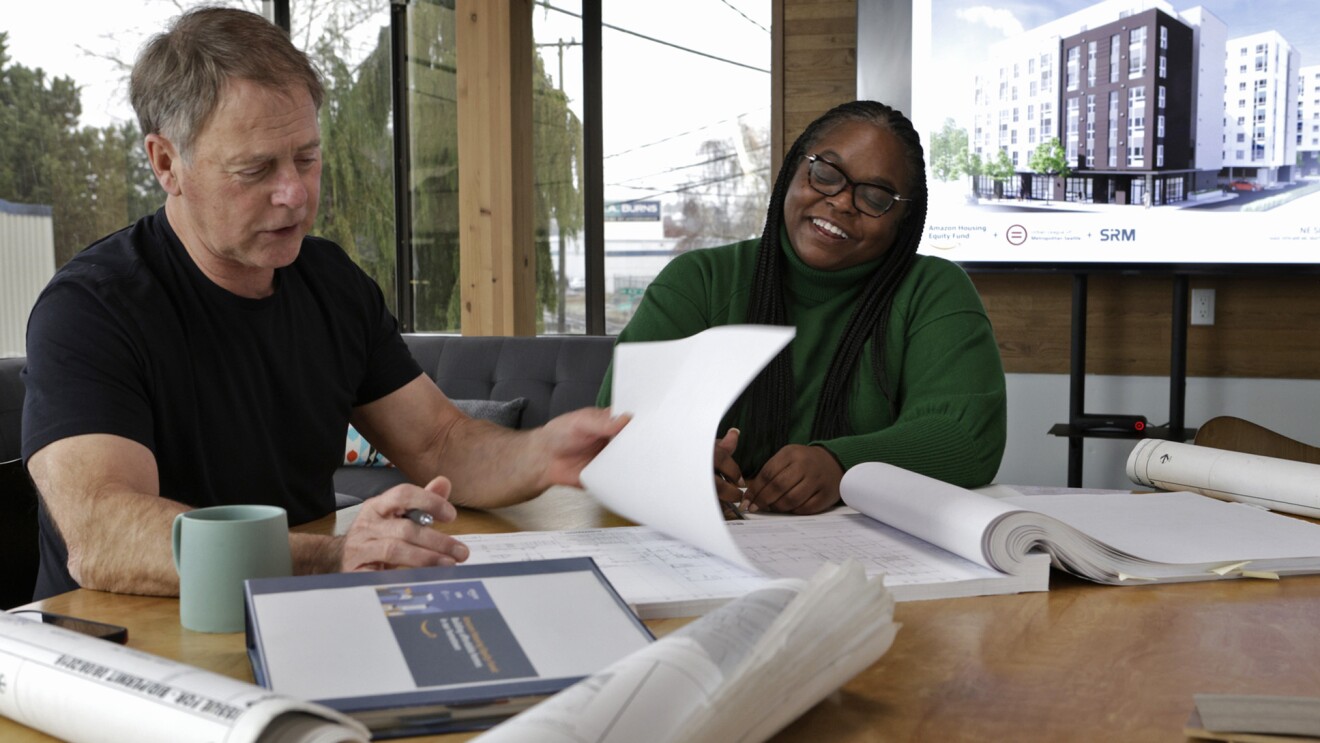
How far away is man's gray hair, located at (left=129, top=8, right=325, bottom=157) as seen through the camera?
50.7 inches

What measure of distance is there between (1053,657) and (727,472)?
643mm

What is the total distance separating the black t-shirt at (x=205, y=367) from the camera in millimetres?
1183

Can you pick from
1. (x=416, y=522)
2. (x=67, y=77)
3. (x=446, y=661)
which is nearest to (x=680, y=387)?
(x=416, y=522)

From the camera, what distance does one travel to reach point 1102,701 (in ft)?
2.30

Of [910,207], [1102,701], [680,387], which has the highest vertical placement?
[910,207]

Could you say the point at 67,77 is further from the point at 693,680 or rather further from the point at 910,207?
the point at 693,680

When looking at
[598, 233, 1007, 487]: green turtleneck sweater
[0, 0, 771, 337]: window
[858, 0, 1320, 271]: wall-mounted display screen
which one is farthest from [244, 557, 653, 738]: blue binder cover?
[0, 0, 771, 337]: window

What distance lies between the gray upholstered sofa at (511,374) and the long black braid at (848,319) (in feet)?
3.97

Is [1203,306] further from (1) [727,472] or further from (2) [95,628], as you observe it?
(2) [95,628]

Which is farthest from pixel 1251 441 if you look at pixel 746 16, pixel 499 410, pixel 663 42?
pixel 663 42

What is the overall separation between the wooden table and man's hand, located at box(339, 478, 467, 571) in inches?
4.6

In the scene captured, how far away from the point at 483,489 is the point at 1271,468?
92cm

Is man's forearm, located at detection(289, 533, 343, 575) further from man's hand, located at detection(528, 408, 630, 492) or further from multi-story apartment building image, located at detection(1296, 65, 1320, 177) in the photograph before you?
multi-story apartment building image, located at detection(1296, 65, 1320, 177)

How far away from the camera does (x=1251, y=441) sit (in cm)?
176
